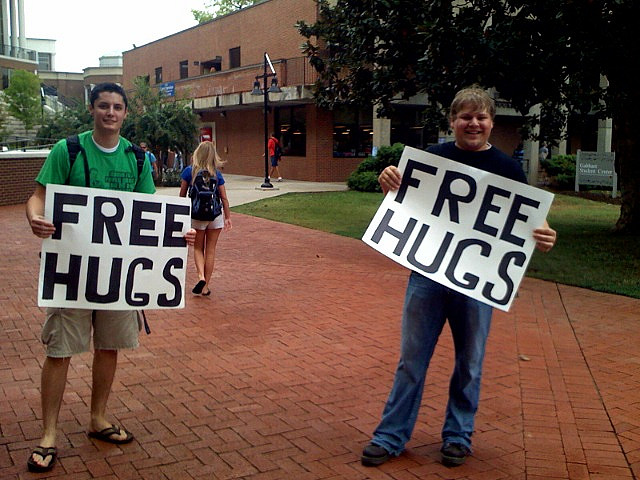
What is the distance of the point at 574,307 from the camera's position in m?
8.02

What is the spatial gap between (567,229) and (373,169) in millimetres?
9857

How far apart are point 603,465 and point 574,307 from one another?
4223mm

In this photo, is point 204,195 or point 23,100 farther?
point 23,100

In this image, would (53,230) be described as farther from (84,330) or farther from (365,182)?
(365,182)

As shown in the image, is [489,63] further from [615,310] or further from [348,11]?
[615,310]

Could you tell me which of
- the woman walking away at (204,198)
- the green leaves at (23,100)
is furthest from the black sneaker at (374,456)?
the green leaves at (23,100)

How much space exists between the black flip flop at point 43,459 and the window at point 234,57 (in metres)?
32.7

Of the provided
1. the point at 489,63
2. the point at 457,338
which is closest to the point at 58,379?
the point at 457,338

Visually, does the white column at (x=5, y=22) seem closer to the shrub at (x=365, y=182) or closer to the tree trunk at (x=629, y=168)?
the shrub at (x=365, y=182)

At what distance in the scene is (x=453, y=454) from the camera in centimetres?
390

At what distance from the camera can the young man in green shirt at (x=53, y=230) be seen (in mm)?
3814

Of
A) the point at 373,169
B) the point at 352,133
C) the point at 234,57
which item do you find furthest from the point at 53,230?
the point at 234,57

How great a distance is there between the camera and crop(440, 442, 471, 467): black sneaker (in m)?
3.90

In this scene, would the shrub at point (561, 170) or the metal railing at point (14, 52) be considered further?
the metal railing at point (14, 52)
